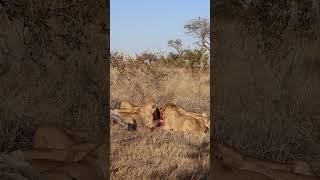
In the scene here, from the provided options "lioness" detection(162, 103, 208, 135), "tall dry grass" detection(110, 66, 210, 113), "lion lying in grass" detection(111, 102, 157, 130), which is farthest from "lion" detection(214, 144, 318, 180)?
"tall dry grass" detection(110, 66, 210, 113)

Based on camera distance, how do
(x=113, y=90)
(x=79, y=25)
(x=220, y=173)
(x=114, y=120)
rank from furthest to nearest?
(x=113, y=90) → (x=114, y=120) → (x=79, y=25) → (x=220, y=173)

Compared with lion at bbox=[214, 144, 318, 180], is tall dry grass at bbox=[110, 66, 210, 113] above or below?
above

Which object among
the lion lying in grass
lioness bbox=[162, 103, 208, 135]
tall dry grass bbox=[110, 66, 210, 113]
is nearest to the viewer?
lioness bbox=[162, 103, 208, 135]

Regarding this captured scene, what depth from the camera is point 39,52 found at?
2455 mm

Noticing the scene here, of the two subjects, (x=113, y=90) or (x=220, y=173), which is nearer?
(x=220, y=173)

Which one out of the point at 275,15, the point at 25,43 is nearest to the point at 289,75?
the point at 275,15

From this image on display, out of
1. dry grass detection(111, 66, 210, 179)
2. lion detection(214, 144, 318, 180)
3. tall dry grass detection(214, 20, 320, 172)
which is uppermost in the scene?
tall dry grass detection(214, 20, 320, 172)

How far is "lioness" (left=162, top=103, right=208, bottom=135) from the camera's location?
517 centimetres

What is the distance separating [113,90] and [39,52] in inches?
252

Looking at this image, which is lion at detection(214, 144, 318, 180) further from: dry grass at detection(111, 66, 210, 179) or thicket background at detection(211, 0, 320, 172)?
dry grass at detection(111, 66, 210, 179)

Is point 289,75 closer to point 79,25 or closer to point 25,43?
point 79,25

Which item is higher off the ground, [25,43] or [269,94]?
[25,43]

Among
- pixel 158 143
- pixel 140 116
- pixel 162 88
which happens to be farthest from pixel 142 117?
pixel 162 88

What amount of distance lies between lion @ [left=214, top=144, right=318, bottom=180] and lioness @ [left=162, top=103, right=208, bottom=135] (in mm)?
2752
